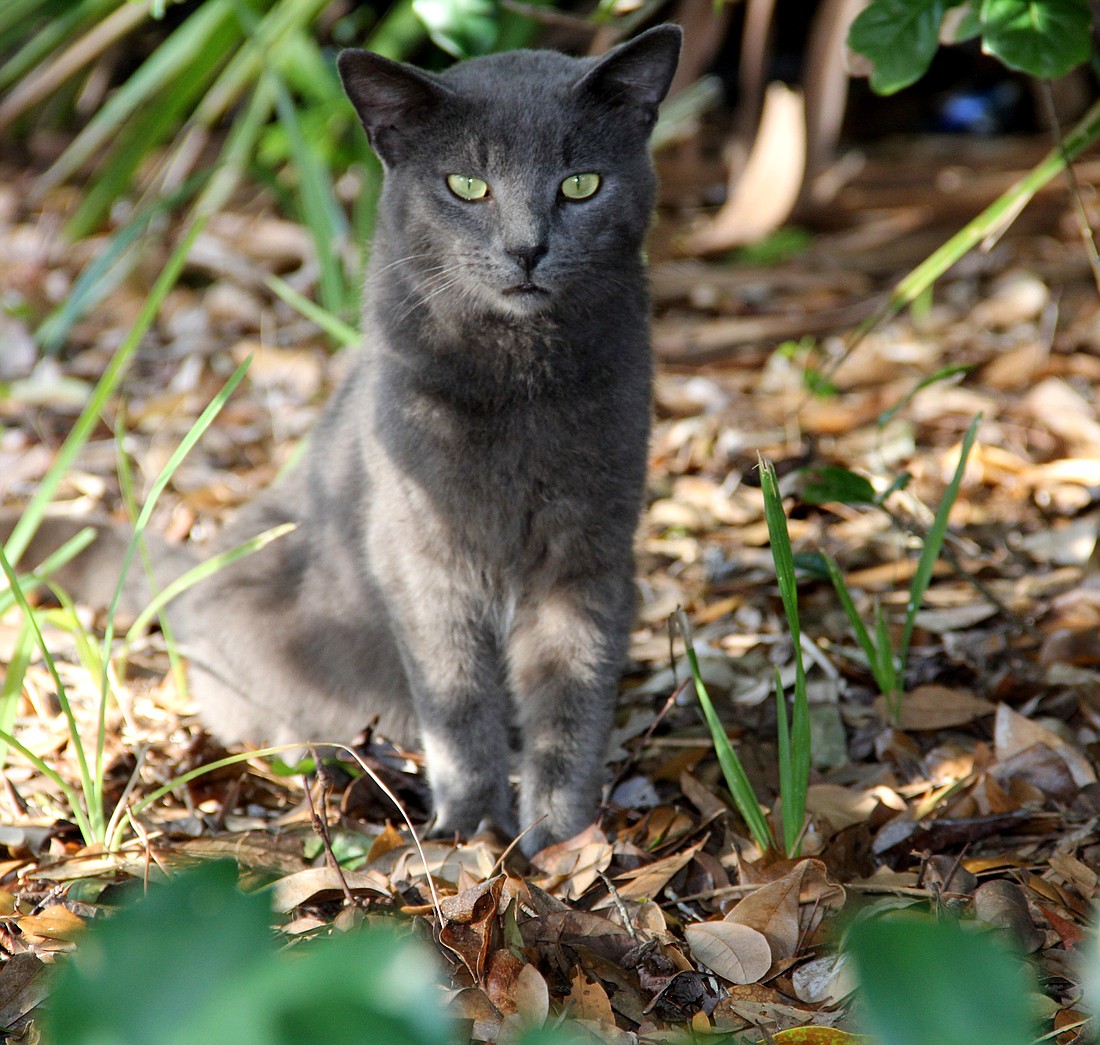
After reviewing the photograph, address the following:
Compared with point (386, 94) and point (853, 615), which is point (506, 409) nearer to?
point (386, 94)

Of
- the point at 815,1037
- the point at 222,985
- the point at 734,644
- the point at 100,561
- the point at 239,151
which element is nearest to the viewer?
the point at 222,985

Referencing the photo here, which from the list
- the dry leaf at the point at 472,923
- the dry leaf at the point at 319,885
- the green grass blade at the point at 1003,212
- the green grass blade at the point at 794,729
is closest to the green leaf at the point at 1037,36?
the green grass blade at the point at 1003,212

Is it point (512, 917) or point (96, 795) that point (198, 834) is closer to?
point (96, 795)

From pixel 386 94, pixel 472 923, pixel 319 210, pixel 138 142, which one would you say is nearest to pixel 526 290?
pixel 386 94

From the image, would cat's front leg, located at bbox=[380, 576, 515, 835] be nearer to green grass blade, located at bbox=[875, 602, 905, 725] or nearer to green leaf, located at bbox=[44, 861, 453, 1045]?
green grass blade, located at bbox=[875, 602, 905, 725]

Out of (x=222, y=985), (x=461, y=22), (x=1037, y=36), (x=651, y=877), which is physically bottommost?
(x=651, y=877)

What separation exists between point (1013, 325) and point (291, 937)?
3003 millimetres

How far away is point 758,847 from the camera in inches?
71.5

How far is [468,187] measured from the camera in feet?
5.82

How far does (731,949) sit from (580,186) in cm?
113

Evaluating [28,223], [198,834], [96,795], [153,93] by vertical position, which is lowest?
[198,834]

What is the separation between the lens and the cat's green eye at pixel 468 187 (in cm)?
177

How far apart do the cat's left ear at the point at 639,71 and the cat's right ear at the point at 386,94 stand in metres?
0.24

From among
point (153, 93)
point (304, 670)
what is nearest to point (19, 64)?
point (153, 93)
